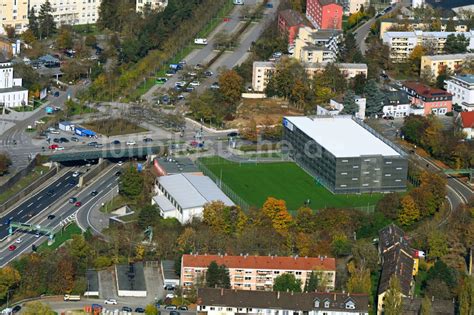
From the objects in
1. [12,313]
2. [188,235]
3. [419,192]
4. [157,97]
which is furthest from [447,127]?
[12,313]

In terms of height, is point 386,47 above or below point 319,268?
above

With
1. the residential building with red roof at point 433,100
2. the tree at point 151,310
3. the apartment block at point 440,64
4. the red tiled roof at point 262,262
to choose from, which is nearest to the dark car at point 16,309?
the tree at point 151,310

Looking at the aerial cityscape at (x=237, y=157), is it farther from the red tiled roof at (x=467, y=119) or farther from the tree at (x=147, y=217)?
the tree at (x=147, y=217)

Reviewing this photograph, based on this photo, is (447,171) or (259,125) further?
(259,125)

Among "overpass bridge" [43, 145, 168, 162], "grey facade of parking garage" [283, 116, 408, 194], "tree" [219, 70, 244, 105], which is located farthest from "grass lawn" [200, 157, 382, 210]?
"tree" [219, 70, 244, 105]

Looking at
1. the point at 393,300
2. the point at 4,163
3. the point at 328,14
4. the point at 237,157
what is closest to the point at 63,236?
the point at 4,163

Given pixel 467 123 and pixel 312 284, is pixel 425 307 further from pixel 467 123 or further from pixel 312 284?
pixel 467 123

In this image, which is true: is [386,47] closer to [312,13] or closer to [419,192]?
[312,13]

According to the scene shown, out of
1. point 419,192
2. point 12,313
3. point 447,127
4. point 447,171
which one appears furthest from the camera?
point 447,127
